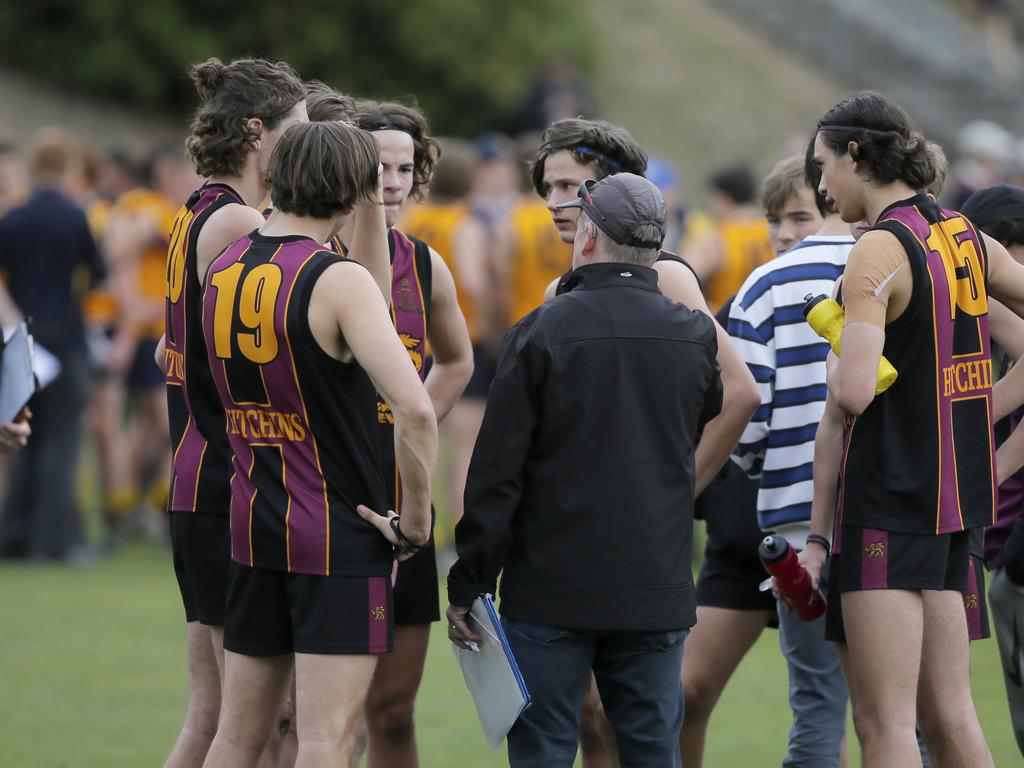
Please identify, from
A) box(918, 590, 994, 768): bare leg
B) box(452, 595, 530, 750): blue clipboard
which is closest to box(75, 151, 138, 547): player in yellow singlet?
box(452, 595, 530, 750): blue clipboard

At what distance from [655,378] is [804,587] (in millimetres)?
819

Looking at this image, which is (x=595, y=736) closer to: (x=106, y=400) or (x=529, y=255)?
(x=529, y=255)

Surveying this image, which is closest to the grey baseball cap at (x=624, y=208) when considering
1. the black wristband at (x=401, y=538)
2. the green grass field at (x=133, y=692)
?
the black wristband at (x=401, y=538)

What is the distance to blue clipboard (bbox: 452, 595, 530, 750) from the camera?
3922 mm

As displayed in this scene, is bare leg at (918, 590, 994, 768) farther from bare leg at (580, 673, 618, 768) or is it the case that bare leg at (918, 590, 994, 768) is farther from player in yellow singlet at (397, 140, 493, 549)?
player in yellow singlet at (397, 140, 493, 549)

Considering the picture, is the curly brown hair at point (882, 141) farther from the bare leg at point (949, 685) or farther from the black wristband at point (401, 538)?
the black wristband at point (401, 538)

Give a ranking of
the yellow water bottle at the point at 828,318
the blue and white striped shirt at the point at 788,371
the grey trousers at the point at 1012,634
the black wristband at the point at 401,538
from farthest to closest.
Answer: the grey trousers at the point at 1012,634, the blue and white striped shirt at the point at 788,371, the yellow water bottle at the point at 828,318, the black wristband at the point at 401,538

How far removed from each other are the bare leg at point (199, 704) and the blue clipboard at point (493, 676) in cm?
81

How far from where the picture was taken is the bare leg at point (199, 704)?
447 cm

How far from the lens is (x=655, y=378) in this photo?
3932mm

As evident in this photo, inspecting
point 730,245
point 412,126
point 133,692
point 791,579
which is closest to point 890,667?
point 791,579

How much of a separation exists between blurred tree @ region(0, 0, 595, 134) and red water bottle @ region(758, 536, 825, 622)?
20.4 m

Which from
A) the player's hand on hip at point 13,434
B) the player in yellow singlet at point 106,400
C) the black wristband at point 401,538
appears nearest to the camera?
the black wristband at point 401,538

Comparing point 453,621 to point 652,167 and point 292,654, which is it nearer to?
point 292,654
